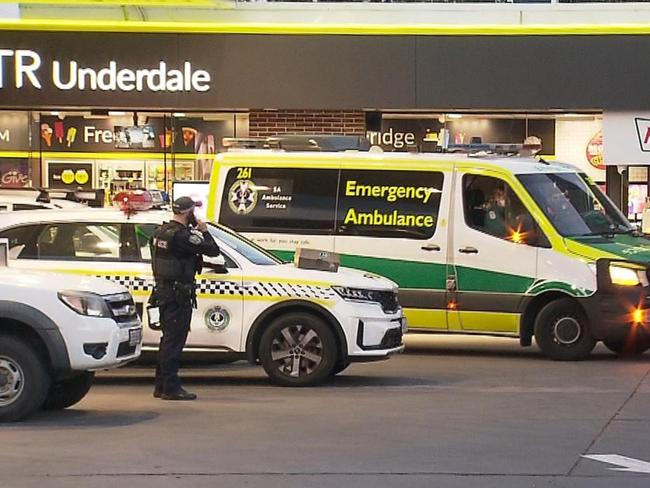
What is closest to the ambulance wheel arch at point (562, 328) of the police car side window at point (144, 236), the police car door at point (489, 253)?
the police car door at point (489, 253)

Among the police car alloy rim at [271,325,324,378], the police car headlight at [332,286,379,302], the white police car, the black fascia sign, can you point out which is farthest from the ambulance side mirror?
the black fascia sign

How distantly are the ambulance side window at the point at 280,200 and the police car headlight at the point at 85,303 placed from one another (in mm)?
5381

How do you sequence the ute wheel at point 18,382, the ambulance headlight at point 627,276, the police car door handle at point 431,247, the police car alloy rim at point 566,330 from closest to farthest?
the ute wheel at point 18,382 < the ambulance headlight at point 627,276 < the police car alloy rim at point 566,330 < the police car door handle at point 431,247

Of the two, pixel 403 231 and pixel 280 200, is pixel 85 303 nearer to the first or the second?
pixel 280 200

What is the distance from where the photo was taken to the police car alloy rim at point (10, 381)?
10.3m

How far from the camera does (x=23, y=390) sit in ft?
33.7

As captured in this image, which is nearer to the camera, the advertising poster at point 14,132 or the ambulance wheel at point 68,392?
the ambulance wheel at point 68,392

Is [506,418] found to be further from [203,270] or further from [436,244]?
[436,244]

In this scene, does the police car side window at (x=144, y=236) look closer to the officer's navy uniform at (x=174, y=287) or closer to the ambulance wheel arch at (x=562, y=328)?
the officer's navy uniform at (x=174, y=287)

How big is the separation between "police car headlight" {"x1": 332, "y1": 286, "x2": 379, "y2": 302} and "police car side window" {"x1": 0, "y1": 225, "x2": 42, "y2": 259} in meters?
2.97

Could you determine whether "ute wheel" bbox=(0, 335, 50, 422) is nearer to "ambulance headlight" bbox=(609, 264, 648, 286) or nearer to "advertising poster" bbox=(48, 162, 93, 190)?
"ambulance headlight" bbox=(609, 264, 648, 286)

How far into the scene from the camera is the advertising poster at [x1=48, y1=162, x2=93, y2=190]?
21.8 m

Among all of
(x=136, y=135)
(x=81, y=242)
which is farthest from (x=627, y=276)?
(x=136, y=135)

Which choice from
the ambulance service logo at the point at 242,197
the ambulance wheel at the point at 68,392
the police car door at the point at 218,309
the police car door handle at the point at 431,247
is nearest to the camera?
the ambulance wheel at the point at 68,392
